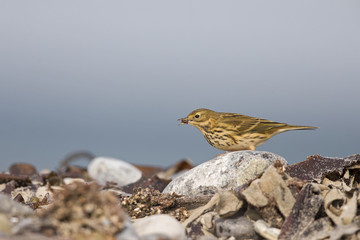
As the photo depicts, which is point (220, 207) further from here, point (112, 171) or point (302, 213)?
point (112, 171)

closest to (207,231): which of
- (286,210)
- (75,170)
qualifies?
(286,210)

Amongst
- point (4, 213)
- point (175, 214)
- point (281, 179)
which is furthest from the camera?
point (175, 214)

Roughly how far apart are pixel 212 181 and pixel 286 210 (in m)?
1.53

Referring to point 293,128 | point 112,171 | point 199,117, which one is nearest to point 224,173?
point 293,128

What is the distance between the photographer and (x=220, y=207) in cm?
425

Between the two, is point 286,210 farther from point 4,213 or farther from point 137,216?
point 4,213

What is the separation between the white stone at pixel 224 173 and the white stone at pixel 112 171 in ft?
12.3

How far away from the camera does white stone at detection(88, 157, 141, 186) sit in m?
9.47

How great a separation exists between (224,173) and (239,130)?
2048mm

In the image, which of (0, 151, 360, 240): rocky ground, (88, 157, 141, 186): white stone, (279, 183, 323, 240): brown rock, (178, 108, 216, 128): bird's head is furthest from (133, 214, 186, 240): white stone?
(88, 157, 141, 186): white stone

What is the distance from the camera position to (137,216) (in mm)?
4852

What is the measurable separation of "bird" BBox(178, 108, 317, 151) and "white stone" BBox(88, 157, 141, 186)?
232 cm

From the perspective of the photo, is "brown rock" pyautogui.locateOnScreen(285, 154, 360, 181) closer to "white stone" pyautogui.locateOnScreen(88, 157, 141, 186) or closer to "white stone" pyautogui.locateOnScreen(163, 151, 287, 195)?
"white stone" pyautogui.locateOnScreen(163, 151, 287, 195)

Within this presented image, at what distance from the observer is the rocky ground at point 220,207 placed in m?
2.79
